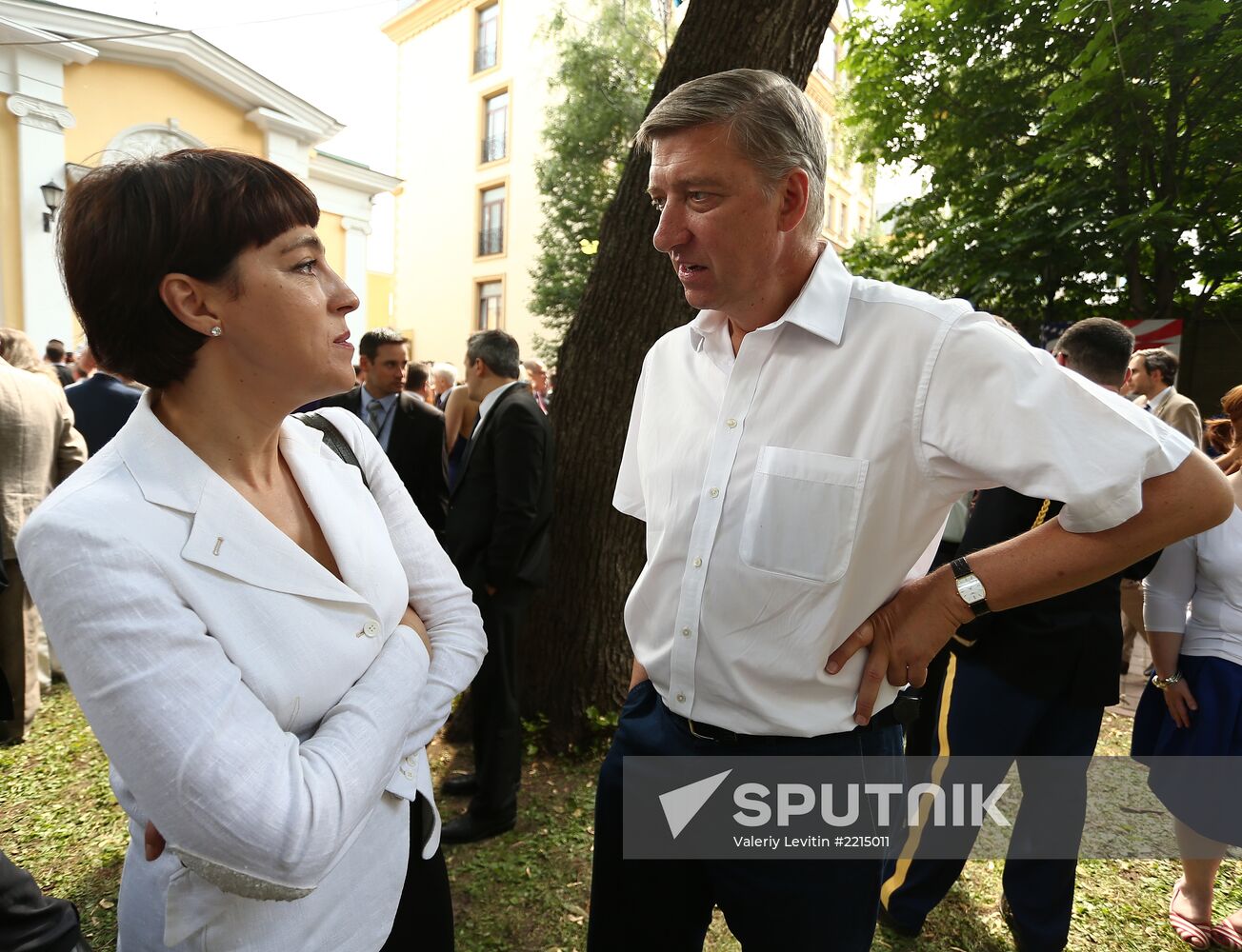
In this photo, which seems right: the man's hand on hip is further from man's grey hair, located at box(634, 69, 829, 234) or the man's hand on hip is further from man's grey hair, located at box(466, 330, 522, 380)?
man's grey hair, located at box(466, 330, 522, 380)

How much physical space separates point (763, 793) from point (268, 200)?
1.48 m

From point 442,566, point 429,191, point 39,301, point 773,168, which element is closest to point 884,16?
point 773,168

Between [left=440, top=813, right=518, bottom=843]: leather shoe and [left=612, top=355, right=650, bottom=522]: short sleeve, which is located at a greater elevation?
[left=612, top=355, right=650, bottom=522]: short sleeve

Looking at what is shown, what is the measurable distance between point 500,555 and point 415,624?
199cm

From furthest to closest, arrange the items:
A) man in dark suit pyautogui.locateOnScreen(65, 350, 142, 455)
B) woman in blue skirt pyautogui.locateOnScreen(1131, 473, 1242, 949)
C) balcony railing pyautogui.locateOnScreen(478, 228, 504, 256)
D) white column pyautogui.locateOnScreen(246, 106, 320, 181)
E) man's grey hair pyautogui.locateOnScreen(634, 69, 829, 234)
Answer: balcony railing pyautogui.locateOnScreen(478, 228, 504, 256) → white column pyautogui.locateOnScreen(246, 106, 320, 181) → man in dark suit pyautogui.locateOnScreen(65, 350, 142, 455) → woman in blue skirt pyautogui.locateOnScreen(1131, 473, 1242, 949) → man's grey hair pyautogui.locateOnScreen(634, 69, 829, 234)

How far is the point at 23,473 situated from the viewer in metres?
4.03

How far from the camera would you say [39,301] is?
40.4ft

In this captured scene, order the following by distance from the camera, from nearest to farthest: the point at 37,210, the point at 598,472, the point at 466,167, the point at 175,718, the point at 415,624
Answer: the point at 175,718
the point at 415,624
the point at 598,472
the point at 37,210
the point at 466,167

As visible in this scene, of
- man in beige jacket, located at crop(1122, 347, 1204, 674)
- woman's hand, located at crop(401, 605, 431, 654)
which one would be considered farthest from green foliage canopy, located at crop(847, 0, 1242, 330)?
woman's hand, located at crop(401, 605, 431, 654)

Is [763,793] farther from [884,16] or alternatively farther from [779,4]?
[884,16]

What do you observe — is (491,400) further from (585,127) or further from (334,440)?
(585,127)

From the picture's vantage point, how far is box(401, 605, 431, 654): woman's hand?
4.58 ft

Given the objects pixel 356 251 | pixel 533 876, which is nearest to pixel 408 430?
pixel 533 876

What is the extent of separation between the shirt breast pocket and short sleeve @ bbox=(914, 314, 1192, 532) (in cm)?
19
